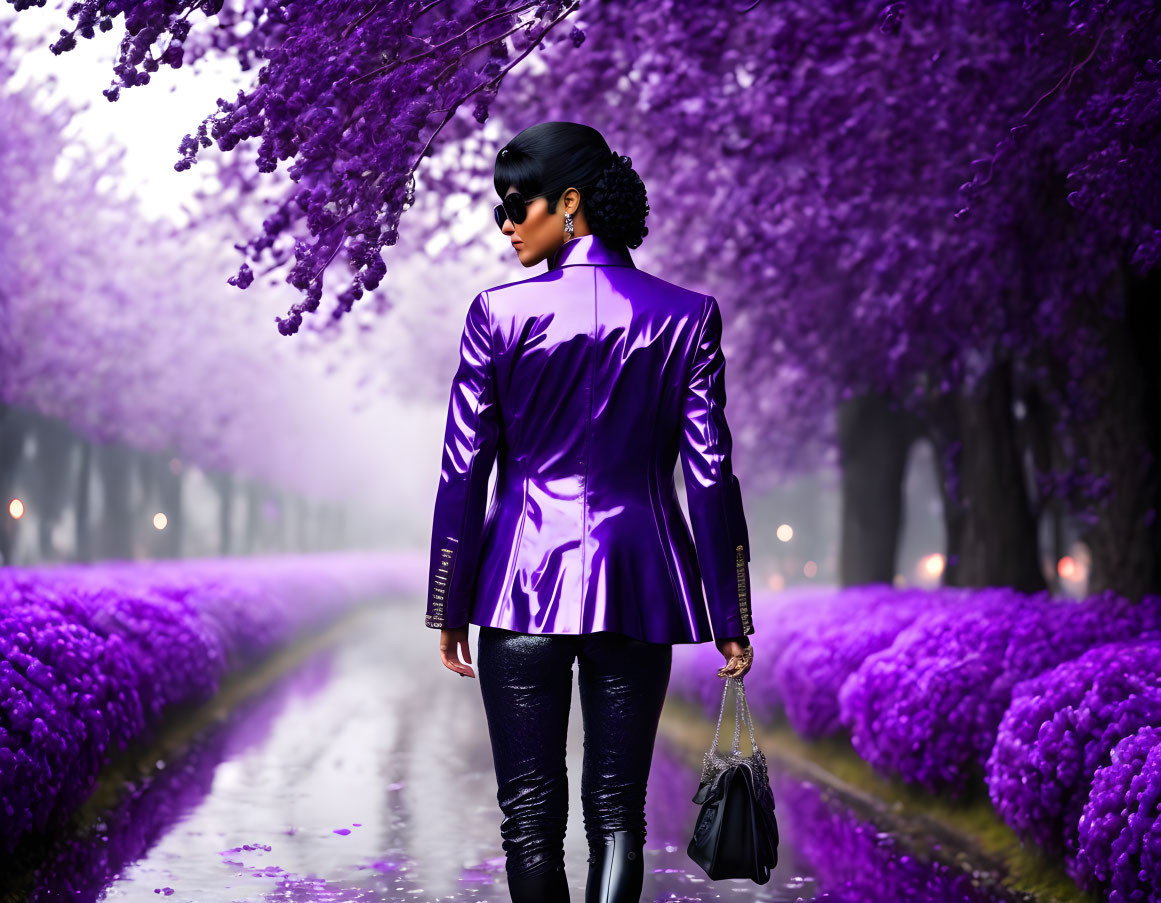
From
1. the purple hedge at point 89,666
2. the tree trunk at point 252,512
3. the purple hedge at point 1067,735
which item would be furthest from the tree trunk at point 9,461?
the purple hedge at point 1067,735

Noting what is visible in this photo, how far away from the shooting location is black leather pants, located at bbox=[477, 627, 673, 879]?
421cm

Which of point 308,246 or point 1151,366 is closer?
point 308,246

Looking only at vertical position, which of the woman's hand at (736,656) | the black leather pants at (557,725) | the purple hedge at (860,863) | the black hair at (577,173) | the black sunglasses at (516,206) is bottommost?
the purple hedge at (860,863)

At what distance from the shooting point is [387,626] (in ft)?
106

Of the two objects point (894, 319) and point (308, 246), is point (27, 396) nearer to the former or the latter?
point (894, 319)

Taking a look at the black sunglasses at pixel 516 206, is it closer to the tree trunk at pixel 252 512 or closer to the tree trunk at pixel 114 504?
the tree trunk at pixel 114 504

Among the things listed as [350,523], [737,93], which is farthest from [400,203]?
[350,523]

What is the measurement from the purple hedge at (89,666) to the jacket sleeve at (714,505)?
11.8 feet

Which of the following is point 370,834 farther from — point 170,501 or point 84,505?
point 170,501

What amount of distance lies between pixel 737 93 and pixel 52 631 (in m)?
5.98

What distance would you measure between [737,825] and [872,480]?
47.0 feet

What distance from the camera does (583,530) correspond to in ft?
13.9

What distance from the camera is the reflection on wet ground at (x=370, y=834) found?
6910mm

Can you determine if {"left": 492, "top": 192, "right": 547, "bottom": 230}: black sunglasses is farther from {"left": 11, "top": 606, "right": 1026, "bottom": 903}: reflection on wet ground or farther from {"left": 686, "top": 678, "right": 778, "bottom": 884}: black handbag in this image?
{"left": 11, "top": 606, "right": 1026, "bottom": 903}: reflection on wet ground
